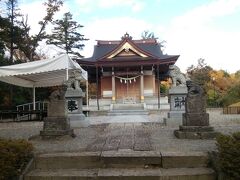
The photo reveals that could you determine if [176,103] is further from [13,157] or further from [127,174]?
[13,157]

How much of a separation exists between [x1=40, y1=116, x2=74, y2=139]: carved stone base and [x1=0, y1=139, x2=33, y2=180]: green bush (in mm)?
2343

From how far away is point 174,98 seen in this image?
1366 cm

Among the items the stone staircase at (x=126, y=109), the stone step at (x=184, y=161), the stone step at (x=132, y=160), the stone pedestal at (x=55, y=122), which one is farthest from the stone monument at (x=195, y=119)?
the stone staircase at (x=126, y=109)

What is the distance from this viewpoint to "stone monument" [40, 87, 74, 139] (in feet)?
28.9

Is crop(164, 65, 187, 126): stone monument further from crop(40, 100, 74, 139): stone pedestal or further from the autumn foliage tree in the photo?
the autumn foliage tree

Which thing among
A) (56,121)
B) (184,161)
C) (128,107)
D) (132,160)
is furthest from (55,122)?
(128,107)

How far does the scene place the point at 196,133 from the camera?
8672mm

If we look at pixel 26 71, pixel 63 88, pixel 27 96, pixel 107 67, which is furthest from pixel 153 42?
pixel 63 88

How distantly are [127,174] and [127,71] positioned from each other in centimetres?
2701

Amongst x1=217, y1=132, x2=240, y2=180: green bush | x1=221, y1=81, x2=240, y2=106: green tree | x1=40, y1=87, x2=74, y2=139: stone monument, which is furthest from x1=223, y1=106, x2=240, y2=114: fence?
x1=217, y1=132, x2=240, y2=180: green bush

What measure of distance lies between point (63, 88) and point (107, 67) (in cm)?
2264

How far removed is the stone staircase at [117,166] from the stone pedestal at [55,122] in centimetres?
228

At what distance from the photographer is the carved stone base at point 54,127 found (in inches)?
347

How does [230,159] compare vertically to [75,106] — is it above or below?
below
